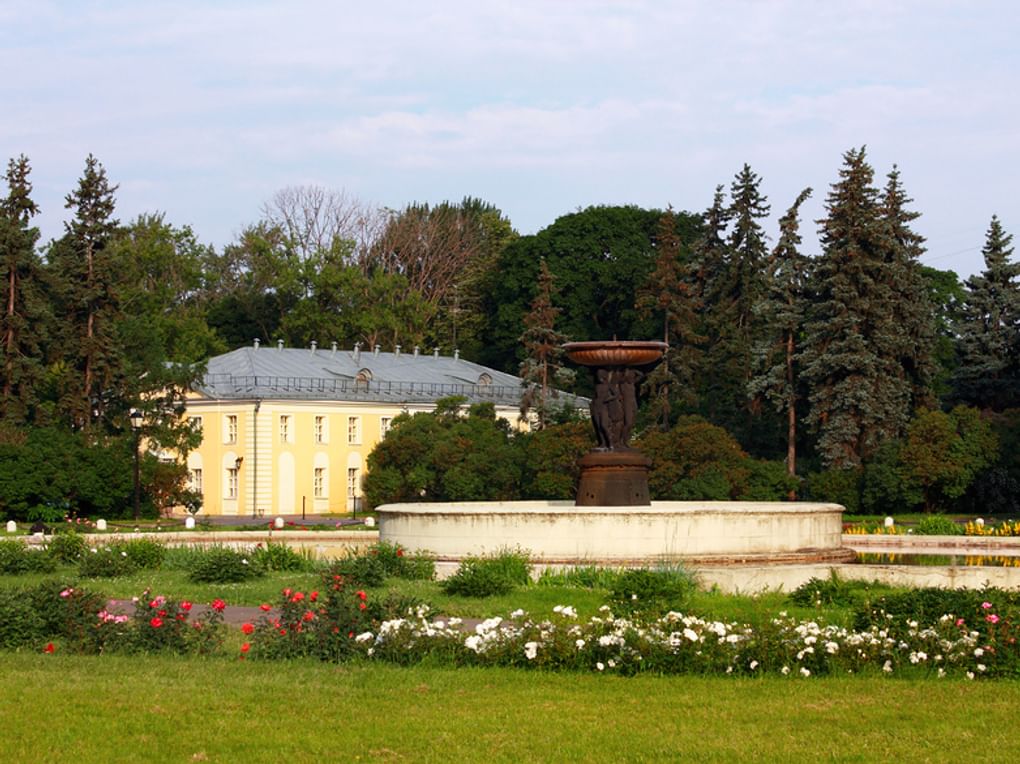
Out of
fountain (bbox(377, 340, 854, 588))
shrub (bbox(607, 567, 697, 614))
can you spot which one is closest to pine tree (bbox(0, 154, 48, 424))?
fountain (bbox(377, 340, 854, 588))

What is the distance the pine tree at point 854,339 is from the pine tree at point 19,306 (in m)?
24.3

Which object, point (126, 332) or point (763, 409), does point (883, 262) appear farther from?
point (126, 332)

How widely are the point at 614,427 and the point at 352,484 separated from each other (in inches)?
1507

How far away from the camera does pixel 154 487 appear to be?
4753 cm

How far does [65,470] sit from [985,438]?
2727cm

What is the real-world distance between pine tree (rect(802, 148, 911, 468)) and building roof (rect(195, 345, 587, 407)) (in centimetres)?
1724

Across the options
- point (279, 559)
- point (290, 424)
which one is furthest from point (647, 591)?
point (290, 424)

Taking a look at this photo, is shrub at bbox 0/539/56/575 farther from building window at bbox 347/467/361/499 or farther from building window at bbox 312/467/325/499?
building window at bbox 347/467/361/499

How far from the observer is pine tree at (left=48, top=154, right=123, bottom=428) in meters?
47.7

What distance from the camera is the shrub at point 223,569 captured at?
2008 centimetres

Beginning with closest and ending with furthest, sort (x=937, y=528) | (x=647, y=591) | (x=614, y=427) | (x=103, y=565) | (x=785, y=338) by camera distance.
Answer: (x=647, y=591)
(x=103, y=565)
(x=614, y=427)
(x=937, y=528)
(x=785, y=338)

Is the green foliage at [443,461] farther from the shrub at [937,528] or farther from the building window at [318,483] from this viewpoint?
the shrub at [937,528]

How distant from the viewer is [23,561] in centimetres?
2181

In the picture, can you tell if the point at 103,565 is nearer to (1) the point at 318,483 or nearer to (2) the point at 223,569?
(2) the point at 223,569
